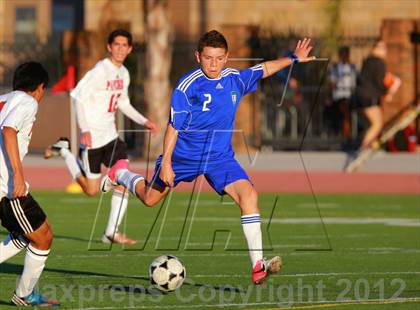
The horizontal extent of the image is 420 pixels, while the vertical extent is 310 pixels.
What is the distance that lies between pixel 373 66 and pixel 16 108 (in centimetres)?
2017

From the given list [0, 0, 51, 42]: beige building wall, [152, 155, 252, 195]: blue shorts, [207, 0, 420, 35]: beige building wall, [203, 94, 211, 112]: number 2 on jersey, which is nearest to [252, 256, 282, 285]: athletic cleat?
[152, 155, 252, 195]: blue shorts

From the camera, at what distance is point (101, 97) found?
57.3 feet

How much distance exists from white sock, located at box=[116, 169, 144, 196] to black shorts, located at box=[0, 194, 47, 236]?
2.83 meters

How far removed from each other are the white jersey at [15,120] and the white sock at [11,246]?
1.72 ft

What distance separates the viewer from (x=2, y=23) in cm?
5197

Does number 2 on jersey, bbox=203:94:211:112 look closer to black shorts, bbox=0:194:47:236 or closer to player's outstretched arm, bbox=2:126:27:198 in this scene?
black shorts, bbox=0:194:47:236

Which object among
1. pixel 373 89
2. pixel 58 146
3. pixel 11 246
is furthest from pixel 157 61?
pixel 11 246

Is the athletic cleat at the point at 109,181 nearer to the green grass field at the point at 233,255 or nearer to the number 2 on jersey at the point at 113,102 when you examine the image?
the green grass field at the point at 233,255

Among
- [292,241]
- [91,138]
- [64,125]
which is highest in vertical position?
[91,138]

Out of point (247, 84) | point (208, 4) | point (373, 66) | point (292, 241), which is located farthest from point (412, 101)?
point (247, 84)

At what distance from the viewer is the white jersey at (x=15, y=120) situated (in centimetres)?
1123

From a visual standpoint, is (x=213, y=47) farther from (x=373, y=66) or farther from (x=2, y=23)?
(x=2, y=23)

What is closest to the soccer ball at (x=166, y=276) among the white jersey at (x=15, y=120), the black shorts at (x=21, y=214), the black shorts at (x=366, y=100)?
the black shorts at (x=21, y=214)

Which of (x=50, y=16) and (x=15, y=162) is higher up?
(x=15, y=162)
